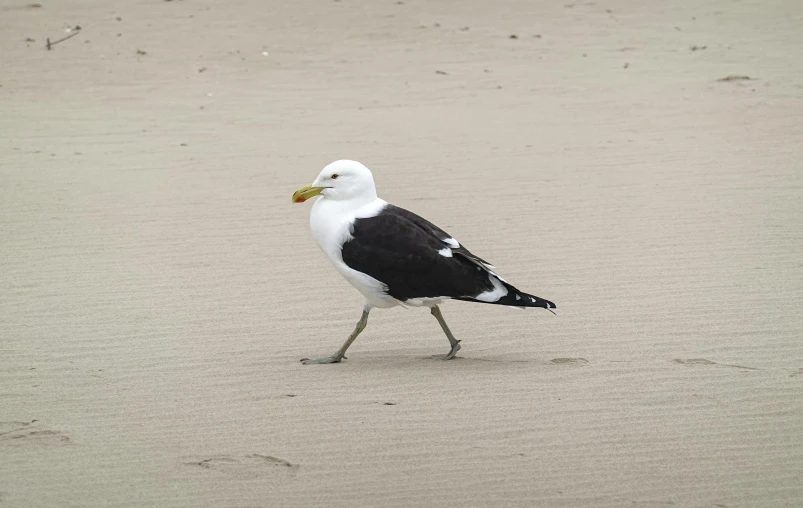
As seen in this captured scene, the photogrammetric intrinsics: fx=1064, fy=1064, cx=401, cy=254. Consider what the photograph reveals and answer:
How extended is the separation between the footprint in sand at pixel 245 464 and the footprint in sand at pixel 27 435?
760 mm

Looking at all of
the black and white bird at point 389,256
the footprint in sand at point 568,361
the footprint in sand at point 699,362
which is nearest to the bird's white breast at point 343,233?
the black and white bird at point 389,256

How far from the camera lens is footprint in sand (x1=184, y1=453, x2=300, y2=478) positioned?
497 cm

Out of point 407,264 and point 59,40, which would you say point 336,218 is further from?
point 59,40

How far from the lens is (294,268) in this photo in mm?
8969

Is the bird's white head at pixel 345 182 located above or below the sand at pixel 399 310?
above

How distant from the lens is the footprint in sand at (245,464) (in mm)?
4969

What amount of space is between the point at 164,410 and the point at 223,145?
25.8ft

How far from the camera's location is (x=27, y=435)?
5.40 meters

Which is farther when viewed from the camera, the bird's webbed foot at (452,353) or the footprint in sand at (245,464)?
the bird's webbed foot at (452,353)

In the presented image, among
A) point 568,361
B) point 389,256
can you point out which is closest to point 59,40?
point 389,256

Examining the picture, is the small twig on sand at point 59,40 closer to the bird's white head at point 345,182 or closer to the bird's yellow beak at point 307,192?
the bird's yellow beak at point 307,192

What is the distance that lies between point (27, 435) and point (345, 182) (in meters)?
2.39

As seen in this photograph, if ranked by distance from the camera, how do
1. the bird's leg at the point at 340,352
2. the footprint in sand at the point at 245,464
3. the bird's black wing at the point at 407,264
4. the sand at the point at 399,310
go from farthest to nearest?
the bird's leg at the point at 340,352 → the bird's black wing at the point at 407,264 → the sand at the point at 399,310 → the footprint in sand at the point at 245,464

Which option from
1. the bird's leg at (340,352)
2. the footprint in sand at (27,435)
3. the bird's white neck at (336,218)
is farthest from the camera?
the bird's leg at (340,352)
